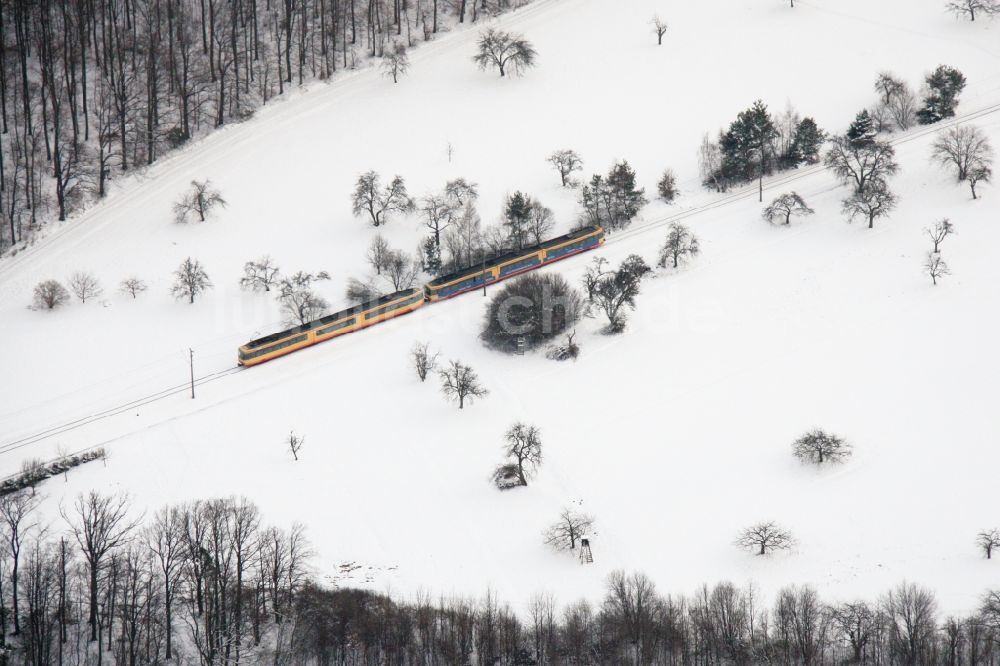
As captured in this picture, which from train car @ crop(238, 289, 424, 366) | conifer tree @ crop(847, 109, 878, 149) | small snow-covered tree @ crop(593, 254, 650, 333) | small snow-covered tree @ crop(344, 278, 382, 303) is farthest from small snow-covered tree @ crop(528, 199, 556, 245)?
conifer tree @ crop(847, 109, 878, 149)

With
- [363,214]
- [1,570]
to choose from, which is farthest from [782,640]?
[363,214]

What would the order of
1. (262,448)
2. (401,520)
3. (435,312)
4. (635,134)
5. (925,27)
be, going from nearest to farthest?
1. (401,520)
2. (262,448)
3. (435,312)
4. (635,134)
5. (925,27)

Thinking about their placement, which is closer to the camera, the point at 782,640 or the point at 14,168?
the point at 782,640

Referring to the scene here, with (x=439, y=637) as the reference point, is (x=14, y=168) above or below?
above

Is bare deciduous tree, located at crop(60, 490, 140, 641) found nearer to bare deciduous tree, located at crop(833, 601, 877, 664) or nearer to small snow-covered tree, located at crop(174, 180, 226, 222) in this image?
small snow-covered tree, located at crop(174, 180, 226, 222)

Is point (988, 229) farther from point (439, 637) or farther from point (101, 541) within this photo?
point (101, 541)

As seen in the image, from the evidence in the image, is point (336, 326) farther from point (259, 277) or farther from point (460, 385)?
point (460, 385)

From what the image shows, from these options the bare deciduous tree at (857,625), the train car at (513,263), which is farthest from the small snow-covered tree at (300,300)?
the bare deciduous tree at (857,625)
